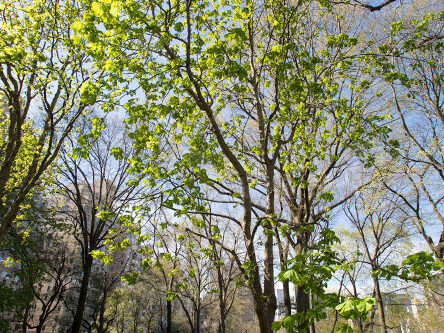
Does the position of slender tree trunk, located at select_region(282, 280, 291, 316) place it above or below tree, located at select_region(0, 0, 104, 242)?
below

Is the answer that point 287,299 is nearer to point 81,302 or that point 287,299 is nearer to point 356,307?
point 81,302

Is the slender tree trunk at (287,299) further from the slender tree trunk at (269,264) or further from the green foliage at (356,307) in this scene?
the green foliage at (356,307)

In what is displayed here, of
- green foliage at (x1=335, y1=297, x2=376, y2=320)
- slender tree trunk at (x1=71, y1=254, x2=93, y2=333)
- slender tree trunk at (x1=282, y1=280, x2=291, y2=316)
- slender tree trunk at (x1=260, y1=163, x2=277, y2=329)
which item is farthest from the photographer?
slender tree trunk at (x1=71, y1=254, x2=93, y2=333)

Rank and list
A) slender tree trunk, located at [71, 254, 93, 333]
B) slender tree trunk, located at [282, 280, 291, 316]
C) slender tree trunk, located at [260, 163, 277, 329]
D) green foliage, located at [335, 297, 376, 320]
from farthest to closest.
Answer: slender tree trunk, located at [71, 254, 93, 333]
slender tree trunk, located at [282, 280, 291, 316]
slender tree trunk, located at [260, 163, 277, 329]
green foliage, located at [335, 297, 376, 320]

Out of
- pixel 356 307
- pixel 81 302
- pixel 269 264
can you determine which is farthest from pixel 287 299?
pixel 356 307

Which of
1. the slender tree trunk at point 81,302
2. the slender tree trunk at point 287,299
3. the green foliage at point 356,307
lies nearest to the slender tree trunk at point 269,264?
the green foliage at point 356,307

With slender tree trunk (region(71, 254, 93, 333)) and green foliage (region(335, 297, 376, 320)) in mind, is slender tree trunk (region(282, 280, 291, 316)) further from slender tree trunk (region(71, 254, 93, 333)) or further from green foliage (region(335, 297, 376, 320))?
green foliage (region(335, 297, 376, 320))

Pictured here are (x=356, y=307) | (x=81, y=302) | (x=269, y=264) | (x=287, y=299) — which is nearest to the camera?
(x=356, y=307)

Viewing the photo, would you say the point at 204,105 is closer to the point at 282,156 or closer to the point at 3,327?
the point at 282,156

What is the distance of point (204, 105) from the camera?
549cm

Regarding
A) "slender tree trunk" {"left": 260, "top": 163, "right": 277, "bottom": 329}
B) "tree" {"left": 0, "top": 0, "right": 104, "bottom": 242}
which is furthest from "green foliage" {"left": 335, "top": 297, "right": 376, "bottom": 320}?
"tree" {"left": 0, "top": 0, "right": 104, "bottom": 242}

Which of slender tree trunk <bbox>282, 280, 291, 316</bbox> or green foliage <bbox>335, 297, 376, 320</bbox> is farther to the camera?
slender tree trunk <bbox>282, 280, 291, 316</bbox>


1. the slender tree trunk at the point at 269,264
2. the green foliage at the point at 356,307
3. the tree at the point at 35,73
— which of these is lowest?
the green foliage at the point at 356,307

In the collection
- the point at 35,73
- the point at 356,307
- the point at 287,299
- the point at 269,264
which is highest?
the point at 35,73
